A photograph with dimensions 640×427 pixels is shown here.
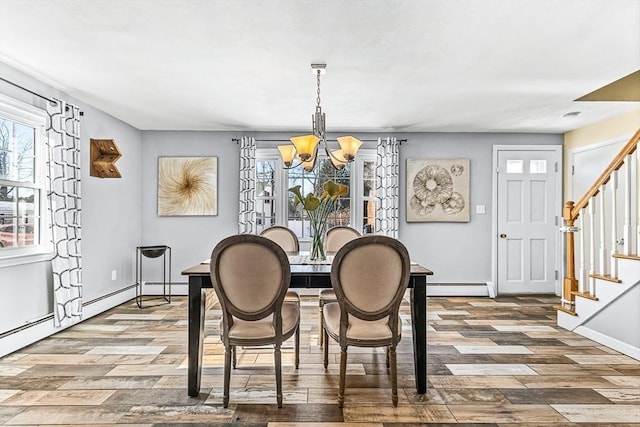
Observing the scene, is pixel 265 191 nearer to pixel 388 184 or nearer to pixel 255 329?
pixel 388 184

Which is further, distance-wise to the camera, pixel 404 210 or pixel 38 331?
pixel 404 210

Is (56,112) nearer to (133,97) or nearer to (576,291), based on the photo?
(133,97)

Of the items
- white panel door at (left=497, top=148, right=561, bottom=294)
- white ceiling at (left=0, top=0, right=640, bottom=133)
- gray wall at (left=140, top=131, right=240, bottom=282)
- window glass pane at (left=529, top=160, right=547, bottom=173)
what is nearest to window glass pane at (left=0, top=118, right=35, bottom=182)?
white ceiling at (left=0, top=0, right=640, bottom=133)

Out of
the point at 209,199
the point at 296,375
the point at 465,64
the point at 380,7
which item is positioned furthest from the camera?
the point at 209,199

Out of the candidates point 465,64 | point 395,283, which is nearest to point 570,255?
point 465,64

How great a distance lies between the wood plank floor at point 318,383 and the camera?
2.41 metres

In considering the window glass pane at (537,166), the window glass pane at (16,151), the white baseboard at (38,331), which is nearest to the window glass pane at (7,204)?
the window glass pane at (16,151)

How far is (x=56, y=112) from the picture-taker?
3.89 m

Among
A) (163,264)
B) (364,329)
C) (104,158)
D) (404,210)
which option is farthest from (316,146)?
(163,264)

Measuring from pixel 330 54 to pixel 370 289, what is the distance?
1702 millimetres

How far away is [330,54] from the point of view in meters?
3.12

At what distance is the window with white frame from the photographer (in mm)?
6023

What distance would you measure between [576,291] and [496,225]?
73.9 inches

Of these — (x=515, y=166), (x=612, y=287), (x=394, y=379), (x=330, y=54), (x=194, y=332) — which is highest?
(x=330, y=54)
